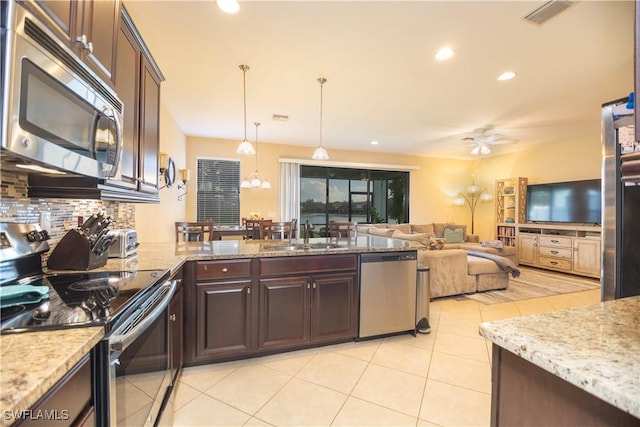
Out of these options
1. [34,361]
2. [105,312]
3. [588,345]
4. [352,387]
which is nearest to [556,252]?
[352,387]

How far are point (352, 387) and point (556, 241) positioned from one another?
18.9 ft

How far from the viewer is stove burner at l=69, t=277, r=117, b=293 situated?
1.19 m

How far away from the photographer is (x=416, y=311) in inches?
110

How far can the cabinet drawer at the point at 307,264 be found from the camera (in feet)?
7.38

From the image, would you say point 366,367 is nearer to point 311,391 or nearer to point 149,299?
point 311,391

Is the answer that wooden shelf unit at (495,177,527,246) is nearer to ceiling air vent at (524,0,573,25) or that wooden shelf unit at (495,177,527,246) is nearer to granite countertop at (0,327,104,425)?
ceiling air vent at (524,0,573,25)

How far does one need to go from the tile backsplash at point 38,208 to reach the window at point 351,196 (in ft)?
16.4

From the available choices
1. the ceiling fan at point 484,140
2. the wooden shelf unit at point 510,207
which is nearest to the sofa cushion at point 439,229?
the wooden shelf unit at point 510,207

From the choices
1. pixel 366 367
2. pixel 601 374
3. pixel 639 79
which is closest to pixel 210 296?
pixel 366 367

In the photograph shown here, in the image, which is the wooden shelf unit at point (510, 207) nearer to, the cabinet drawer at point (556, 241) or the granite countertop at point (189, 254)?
the cabinet drawer at point (556, 241)

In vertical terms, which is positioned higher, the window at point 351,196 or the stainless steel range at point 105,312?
the window at point 351,196

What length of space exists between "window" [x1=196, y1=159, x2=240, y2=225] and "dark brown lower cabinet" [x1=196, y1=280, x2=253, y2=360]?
4233mm

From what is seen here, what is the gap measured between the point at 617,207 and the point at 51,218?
2892 mm

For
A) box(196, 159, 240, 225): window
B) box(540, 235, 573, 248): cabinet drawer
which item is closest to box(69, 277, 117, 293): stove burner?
box(196, 159, 240, 225): window
